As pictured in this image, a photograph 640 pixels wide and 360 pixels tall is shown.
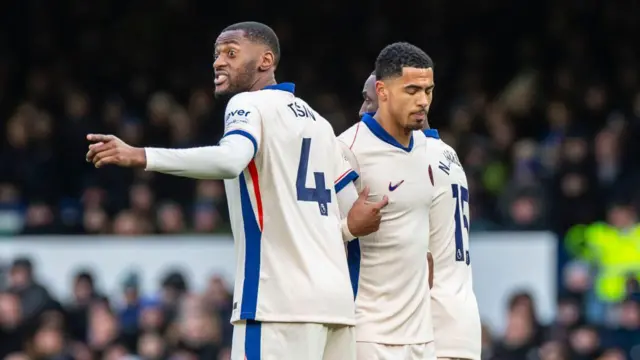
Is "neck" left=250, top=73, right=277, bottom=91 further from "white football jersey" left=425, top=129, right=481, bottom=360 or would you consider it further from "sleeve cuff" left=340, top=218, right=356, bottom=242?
"white football jersey" left=425, top=129, right=481, bottom=360

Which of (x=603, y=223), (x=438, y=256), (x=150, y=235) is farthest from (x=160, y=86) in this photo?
(x=438, y=256)

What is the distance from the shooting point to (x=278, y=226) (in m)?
6.70

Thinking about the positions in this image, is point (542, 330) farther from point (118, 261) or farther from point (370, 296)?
point (370, 296)

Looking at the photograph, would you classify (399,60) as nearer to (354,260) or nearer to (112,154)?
(354,260)

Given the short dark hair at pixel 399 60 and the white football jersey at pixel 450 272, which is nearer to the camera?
the short dark hair at pixel 399 60

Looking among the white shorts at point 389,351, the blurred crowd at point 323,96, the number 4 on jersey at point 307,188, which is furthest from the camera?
the blurred crowd at point 323,96

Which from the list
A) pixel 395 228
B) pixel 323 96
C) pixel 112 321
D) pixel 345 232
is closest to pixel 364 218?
pixel 345 232

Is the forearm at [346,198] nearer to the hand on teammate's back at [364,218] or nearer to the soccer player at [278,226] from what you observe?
the hand on teammate's back at [364,218]

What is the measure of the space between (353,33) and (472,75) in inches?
73.4

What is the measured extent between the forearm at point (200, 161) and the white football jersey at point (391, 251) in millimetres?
1088

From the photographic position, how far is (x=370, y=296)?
7.31 m

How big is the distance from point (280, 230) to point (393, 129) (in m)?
0.99

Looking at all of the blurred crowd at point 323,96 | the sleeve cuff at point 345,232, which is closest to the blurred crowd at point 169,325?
the blurred crowd at point 323,96

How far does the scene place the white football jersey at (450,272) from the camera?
7.70m
